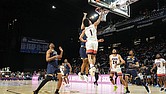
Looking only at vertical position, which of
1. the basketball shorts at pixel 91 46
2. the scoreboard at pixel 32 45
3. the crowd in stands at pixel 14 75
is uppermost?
the scoreboard at pixel 32 45

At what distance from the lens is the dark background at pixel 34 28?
2511cm

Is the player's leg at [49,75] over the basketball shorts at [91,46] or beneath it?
beneath

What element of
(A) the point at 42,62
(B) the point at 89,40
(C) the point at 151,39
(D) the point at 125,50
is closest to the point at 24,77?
(A) the point at 42,62

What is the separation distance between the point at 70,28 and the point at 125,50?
9.58m

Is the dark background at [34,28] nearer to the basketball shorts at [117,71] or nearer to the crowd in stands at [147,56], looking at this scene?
the crowd in stands at [147,56]

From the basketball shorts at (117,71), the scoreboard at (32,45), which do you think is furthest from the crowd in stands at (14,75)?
the basketball shorts at (117,71)

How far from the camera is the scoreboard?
27.7 m

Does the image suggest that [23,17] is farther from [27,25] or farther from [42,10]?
[42,10]

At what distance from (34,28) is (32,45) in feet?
Answer: 7.95

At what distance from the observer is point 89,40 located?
231 inches

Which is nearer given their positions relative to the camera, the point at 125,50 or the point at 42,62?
the point at 125,50

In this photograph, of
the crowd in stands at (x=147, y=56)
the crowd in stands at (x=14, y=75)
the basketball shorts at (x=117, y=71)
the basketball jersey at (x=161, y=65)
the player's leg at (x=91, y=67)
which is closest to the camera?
the player's leg at (x=91, y=67)

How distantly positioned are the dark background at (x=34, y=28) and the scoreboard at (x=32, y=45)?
2.33 feet

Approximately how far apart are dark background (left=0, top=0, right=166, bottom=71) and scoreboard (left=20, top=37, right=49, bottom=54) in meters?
0.71
